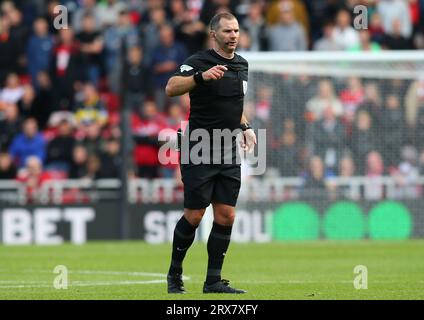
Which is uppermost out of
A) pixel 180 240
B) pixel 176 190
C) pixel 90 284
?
pixel 180 240

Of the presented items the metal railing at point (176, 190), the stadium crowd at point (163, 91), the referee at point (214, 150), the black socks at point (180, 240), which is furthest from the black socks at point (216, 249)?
the stadium crowd at point (163, 91)

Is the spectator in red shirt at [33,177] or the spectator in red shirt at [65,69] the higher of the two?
the spectator in red shirt at [65,69]

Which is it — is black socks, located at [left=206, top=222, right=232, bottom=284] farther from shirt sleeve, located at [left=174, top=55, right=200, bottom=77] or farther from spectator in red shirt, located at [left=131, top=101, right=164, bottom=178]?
spectator in red shirt, located at [left=131, top=101, right=164, bottom=178]

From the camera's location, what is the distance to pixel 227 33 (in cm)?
1055

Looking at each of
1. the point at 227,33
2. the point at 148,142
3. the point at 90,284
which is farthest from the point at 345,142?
the point at 227,33

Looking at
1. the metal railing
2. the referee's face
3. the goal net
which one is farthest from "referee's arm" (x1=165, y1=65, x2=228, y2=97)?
the metal railing

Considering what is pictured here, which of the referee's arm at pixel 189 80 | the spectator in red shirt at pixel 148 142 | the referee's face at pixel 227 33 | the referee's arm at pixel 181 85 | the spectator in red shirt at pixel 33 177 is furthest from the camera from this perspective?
the spectator in red shirt at pixel 148 142

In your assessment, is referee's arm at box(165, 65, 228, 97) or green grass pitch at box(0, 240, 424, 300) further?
green grass pitch at box(0, 240, 424, 300)

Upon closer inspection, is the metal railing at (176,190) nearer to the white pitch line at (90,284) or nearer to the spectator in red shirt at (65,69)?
the spectator in red shirt at (65,69)

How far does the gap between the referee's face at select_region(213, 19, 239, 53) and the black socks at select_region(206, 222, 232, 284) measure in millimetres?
1652

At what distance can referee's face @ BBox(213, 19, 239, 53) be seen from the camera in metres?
10.5

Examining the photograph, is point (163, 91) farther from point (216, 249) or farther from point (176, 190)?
point (216, 249)

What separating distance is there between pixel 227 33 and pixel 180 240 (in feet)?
6.30

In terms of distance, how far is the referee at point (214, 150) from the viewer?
34.8 feet
